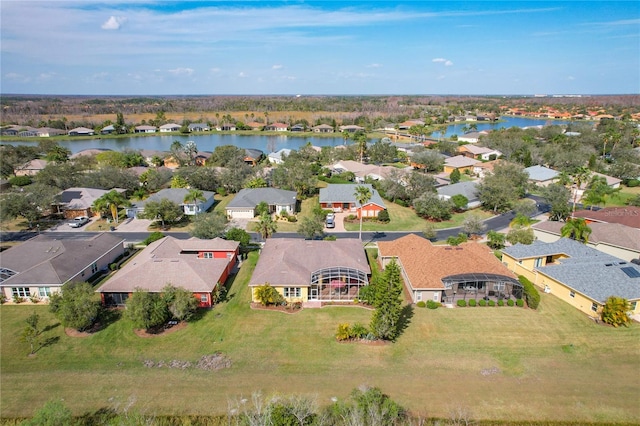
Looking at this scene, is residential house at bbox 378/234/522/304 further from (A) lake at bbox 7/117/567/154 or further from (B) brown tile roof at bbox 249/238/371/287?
(A) lake at bbox 7/117/567/154

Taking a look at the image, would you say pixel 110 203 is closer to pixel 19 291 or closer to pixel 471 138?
pixel 19 291

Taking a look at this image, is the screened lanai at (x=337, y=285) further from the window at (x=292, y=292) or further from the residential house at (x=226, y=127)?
the residential house at (x=226, y=127)

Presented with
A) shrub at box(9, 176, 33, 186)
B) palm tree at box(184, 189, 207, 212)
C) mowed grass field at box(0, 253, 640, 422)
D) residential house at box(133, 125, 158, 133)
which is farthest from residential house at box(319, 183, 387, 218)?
residential house at box(133, 125, 158, 133)

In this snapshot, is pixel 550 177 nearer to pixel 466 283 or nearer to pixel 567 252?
pixel 567 252

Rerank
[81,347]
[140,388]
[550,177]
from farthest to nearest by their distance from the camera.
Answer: [550,177] < [81,347] < [140,388]

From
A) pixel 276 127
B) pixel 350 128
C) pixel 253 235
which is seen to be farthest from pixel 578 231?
pixel 276 127

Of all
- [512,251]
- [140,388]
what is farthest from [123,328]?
[512,251]

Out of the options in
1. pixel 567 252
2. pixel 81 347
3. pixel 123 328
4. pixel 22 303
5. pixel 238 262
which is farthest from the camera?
pixel 238 262
